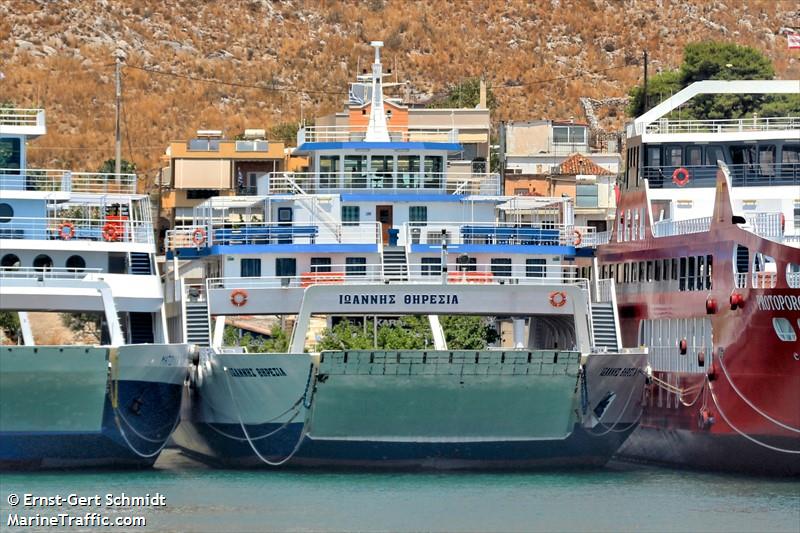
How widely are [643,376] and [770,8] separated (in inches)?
3097

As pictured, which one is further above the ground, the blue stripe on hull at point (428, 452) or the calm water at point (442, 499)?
the blue stripe on hull at point (428, 452)

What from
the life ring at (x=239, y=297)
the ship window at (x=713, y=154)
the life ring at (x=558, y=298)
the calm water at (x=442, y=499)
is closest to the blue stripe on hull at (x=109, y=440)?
the calm water at (x=442, y=499)

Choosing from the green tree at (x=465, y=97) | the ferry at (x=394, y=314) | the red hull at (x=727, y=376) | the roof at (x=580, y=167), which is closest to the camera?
the red hull at (x=727, y=376)

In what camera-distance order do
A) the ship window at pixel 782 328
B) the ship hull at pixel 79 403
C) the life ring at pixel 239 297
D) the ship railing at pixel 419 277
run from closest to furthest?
the ship hull at pixel 79 403, the ship window at pixel 782 328, the life ring at pixel 239 297, the ship railing at pixel 419 277

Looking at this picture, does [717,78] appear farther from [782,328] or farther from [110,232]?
[782,328]

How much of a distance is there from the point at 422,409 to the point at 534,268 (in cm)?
862

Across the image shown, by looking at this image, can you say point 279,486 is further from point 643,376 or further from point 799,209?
point 799,209

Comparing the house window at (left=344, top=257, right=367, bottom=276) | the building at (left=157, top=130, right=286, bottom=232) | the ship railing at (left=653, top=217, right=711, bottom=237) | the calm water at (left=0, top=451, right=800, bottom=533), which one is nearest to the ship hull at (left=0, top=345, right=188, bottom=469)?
the calm water at (left=0, top=451, right=800, bottom=533)

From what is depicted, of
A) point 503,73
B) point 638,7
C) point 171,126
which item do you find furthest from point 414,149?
point 638,7

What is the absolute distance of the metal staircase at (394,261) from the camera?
56.2m

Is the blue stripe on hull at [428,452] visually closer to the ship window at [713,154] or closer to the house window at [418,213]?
the house window at [418,213]

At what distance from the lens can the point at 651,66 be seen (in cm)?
12206

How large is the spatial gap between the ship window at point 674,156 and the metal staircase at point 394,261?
903cm

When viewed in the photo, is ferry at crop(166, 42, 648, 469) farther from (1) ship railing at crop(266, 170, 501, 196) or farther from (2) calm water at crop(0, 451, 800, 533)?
(2) calm water at crop(0, 451, 800, 533)
